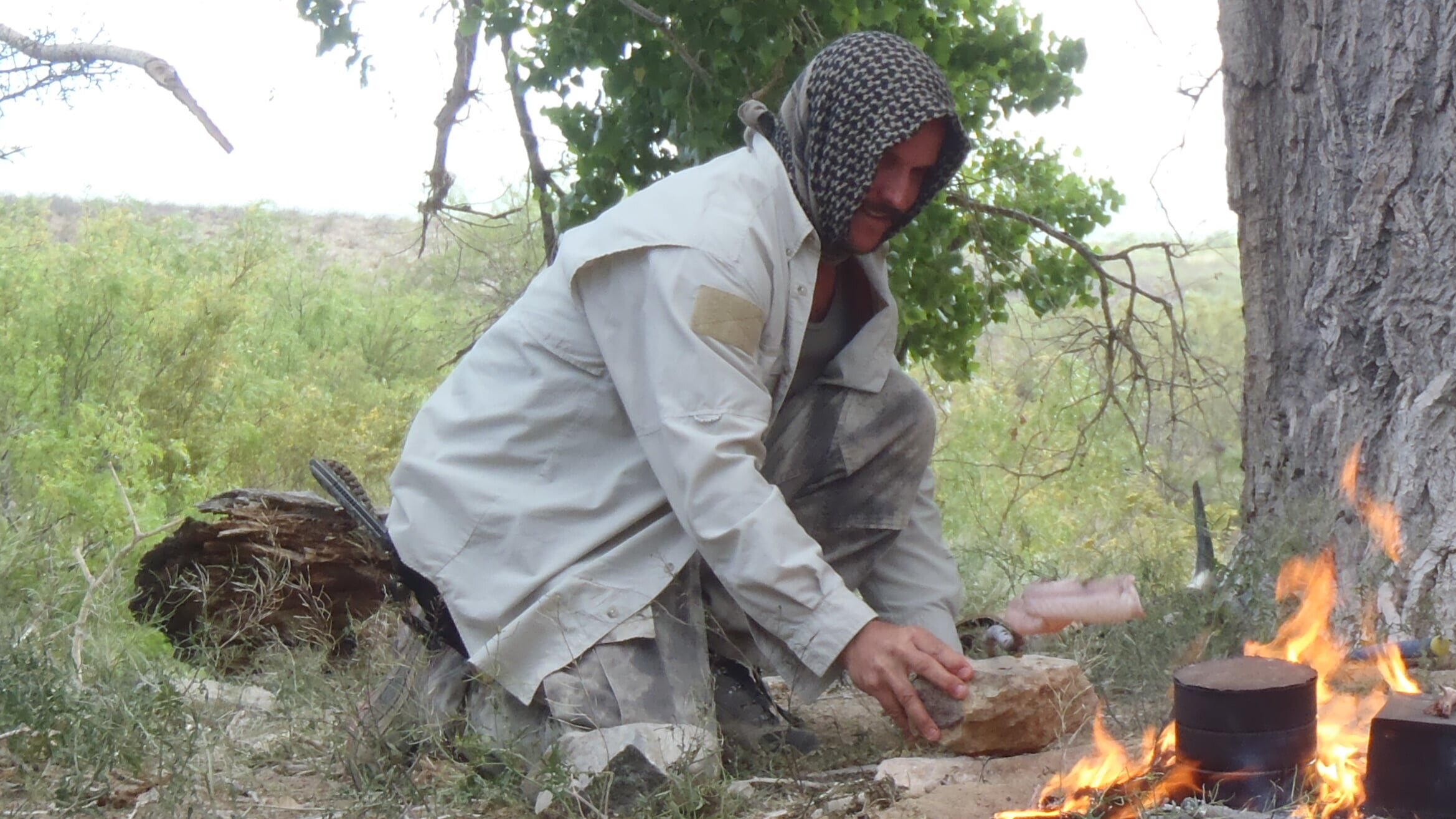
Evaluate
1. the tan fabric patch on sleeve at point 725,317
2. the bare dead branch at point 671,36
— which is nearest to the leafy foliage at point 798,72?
the bare dead branch at point 671,36

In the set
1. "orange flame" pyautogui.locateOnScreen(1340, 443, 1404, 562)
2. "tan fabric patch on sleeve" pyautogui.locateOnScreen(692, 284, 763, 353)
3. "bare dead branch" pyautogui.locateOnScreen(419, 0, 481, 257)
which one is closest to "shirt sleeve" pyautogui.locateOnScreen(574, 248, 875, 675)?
"tan fabric patch on sleeve" pyautogui.locateOnScreen(692, 284, 763, 353)

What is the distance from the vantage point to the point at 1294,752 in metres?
1.94

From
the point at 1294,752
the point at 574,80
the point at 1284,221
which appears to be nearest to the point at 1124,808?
the point at 1294,752

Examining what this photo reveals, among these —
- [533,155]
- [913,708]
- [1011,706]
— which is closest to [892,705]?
[913,708]

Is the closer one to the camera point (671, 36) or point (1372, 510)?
point (1372, 510)

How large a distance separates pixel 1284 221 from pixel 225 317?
767cm

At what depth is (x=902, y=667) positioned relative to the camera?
2.17 meters

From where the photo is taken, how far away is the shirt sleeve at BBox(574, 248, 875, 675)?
221 cm

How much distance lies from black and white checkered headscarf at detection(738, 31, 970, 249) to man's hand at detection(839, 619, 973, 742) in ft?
2.69

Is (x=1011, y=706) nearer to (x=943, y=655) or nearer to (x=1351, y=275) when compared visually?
(x=943, y=655)

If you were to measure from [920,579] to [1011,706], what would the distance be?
1.94 ft

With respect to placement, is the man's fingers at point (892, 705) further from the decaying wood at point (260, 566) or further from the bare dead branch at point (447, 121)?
the bare dead branch at point (447, 121)

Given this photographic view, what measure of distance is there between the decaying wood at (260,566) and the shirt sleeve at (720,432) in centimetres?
161

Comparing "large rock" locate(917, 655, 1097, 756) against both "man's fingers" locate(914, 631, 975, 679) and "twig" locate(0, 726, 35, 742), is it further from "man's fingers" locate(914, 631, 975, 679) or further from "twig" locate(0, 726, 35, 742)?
"twig" locate(0, 726, 35, 742)
